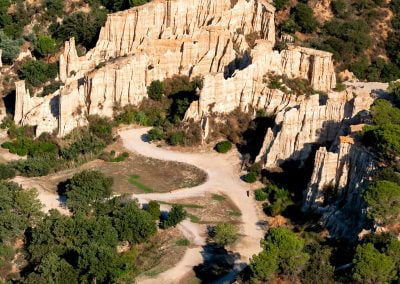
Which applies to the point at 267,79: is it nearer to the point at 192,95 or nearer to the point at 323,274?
the point at 192,95

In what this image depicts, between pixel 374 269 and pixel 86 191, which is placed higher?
pixel 374 269

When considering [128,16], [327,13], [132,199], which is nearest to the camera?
[132,199]

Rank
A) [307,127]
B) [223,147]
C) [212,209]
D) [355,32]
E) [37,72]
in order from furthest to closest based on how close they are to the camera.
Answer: [355,32], [37,72], [223,147], [307,127], [212,209]

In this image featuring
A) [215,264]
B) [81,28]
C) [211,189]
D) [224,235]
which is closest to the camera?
[215,264]

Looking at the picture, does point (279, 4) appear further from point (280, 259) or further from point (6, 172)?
point (280, 259)

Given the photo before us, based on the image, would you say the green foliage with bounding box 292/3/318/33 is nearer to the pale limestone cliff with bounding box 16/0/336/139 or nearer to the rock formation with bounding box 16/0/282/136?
the pale limestone cliff with bounding box 16/0/336/139

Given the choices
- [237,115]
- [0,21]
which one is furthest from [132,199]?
[0,21]

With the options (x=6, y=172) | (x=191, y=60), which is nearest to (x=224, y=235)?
(x=6, y=172)
